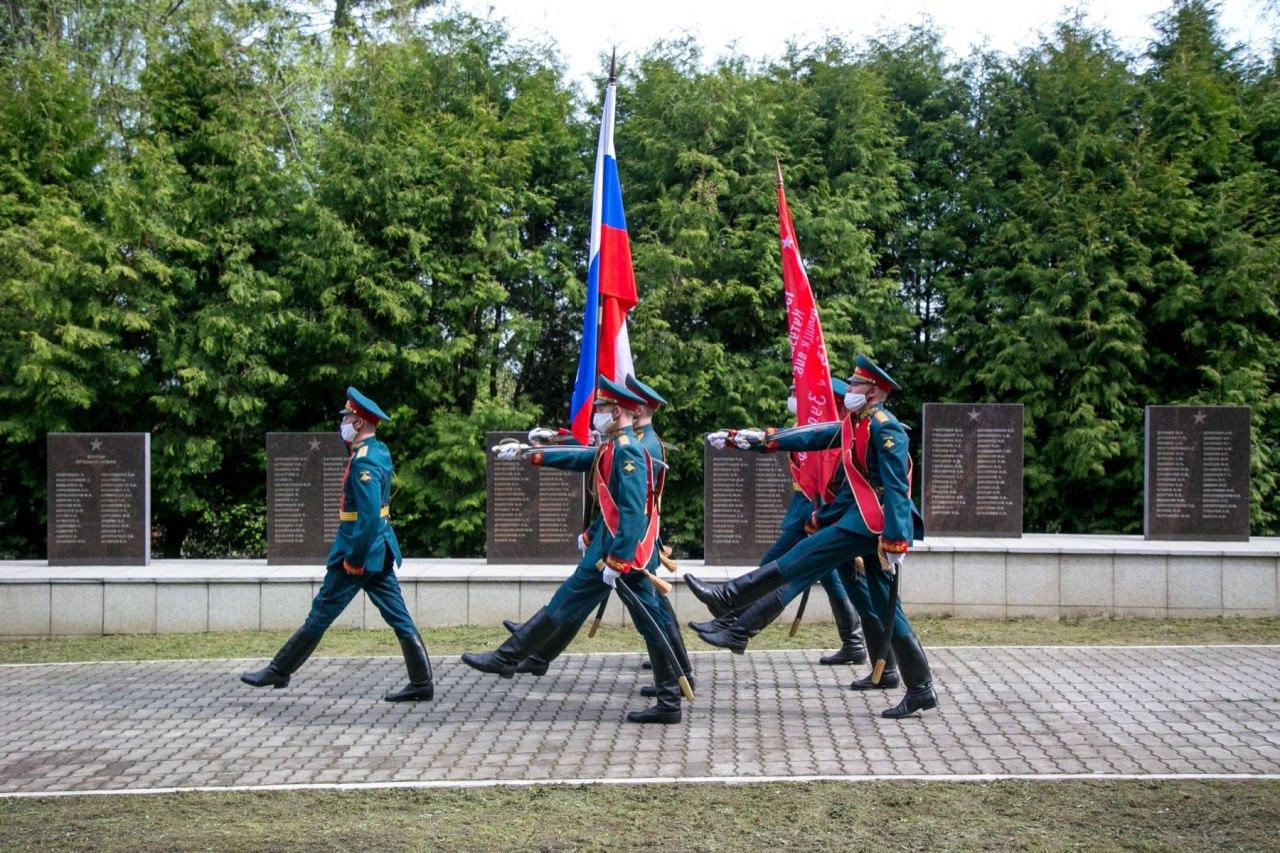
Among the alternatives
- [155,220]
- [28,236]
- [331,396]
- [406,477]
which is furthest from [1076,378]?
[28,236]

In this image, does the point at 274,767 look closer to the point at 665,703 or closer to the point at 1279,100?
the point at 665,703

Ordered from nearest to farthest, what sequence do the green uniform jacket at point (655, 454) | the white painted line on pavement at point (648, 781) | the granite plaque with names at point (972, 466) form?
1. the white painted line on pavement at point (648, 781)
2. the green uniform jacket at point (655, 454)
3. the granite plaque with names at point (972, 466)

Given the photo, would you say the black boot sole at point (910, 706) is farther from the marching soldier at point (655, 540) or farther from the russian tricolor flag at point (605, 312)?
the russian tricolor flag at point (605, 312)

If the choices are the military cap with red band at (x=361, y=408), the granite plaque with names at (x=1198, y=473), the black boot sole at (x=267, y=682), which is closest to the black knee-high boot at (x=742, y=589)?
the military cap with red band at (x=361, y=408)

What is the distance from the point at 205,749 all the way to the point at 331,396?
9.12 metres

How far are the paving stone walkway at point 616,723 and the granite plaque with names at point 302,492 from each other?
8.13 feet

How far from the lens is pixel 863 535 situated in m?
7.75

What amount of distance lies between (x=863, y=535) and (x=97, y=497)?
764 cm

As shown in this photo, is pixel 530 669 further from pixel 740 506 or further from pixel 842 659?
pixel 740 506

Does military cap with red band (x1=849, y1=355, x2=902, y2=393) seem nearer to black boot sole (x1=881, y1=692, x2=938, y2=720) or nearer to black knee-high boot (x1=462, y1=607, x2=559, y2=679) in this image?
black boot sole (x1=881, y1=692, x2=938, y2=720)

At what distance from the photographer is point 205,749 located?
702 centimetres

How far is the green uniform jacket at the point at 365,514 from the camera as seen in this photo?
317 inches

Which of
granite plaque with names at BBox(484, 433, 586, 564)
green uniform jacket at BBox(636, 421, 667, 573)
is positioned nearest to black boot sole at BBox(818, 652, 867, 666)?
green uniform jacket at BBox(636, 421, 667, 573)

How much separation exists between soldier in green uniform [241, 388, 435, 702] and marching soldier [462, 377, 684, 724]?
64cm
